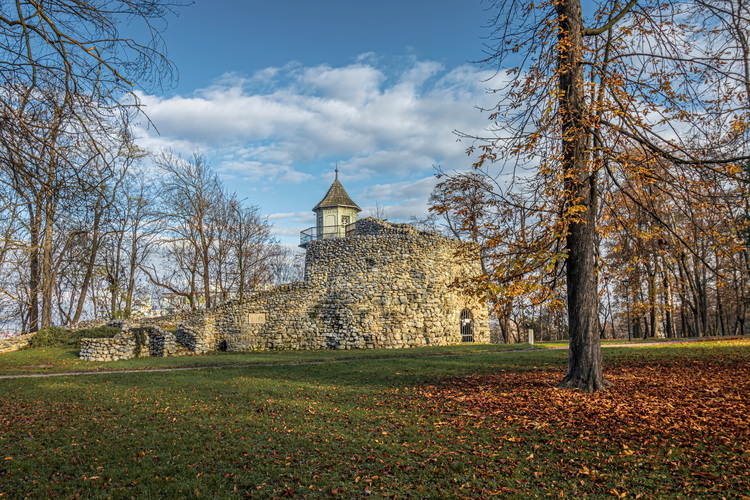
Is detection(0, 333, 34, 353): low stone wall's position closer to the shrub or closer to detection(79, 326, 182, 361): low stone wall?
the shrub

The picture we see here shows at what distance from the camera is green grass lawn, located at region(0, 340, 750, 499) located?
443 cm

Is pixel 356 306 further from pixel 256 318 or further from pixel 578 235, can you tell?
pixel 578 235

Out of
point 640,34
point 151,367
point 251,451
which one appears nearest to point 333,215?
point 151,367

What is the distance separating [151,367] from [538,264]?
13958 mm

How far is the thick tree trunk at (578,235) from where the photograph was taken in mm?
8156

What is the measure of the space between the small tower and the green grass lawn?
23.3 m

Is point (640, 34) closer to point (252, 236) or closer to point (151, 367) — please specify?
point (151, 367)

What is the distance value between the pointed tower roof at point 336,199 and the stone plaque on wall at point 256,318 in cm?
1270

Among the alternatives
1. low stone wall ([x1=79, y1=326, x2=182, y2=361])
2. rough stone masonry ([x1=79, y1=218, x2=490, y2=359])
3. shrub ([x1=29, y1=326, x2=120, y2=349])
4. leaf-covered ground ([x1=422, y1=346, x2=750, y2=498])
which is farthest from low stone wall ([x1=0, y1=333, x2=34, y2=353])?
leaf-covered ground ([x1=422, y1=346, x2=750, y2=498])

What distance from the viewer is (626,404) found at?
22.9 ft

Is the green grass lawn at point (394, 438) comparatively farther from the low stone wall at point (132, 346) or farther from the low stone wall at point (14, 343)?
the low stone wall at point (14, 343)

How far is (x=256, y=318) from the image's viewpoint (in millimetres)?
23641

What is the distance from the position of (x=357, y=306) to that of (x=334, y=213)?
498 inches

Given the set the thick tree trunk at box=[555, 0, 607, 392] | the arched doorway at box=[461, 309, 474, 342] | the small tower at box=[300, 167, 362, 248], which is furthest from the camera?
the small tower at box=[300, 167, 362, 248]
